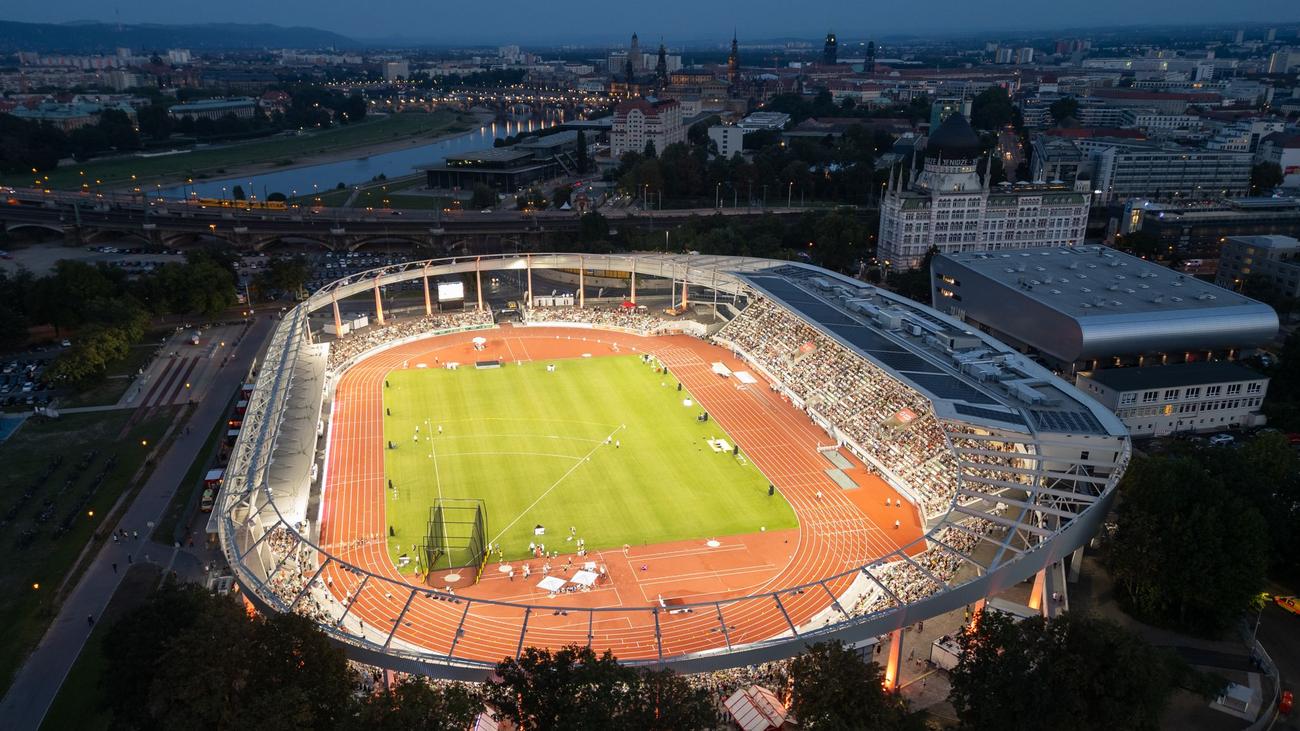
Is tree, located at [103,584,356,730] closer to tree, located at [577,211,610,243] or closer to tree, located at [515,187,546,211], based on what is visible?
tree, located at [577,211,610,243]

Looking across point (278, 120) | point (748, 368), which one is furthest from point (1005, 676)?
point (278, 120)

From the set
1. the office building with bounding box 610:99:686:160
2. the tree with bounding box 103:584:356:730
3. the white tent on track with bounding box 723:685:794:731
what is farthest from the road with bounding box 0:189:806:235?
the white tent on track with bounding box 723:685:794:731

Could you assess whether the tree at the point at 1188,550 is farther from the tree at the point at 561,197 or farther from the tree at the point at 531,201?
the tree at the point at 561,197

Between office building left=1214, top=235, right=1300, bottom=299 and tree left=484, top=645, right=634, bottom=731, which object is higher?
office building left=1214, top=235, right=1300, bottom=299

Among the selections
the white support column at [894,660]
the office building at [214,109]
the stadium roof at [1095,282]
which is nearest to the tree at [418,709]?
the white support column at [894,660]

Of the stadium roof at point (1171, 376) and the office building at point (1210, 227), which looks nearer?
the stadium roof at point (1171, 376)

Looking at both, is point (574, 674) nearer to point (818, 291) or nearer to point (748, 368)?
point (748, 368)
